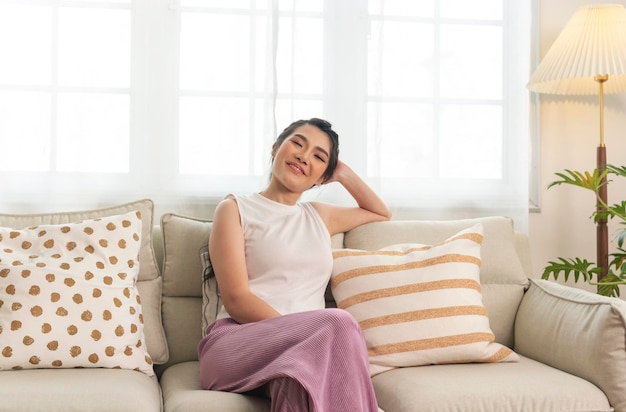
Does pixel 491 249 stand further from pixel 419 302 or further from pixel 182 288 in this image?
pixel 182 288

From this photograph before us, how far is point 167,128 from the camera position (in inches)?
108

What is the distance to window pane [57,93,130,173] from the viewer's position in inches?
106

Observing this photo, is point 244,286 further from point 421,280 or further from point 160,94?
point 160,94

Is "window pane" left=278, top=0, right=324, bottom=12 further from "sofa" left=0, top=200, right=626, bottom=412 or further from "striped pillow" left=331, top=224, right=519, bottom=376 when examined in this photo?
"striped pillow" left=331, top=224, right=519, bottom=376

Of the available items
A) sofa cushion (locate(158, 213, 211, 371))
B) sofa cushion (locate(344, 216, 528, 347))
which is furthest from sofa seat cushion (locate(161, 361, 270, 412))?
sofa cushion (locate(344, 216, 528, 347))

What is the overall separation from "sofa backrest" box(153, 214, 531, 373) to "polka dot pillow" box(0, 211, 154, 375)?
150 mm

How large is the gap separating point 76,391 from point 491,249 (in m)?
1.39

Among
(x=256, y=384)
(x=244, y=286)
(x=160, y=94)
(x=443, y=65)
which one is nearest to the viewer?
(x=256, y=384)

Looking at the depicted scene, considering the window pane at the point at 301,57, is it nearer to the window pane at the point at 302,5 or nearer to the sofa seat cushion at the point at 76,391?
the window pane at the point at 302,5

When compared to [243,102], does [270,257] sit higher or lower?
lower

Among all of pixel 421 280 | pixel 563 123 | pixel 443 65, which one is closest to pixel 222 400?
pixel 421 280

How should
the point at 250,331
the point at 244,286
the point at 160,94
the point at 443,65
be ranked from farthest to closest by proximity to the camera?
the point at 443,65 → the point at 160,94 → the point at 244,286 → the point at 250,331

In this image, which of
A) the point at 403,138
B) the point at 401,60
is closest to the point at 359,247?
the point at 403,138

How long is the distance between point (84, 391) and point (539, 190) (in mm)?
1953
